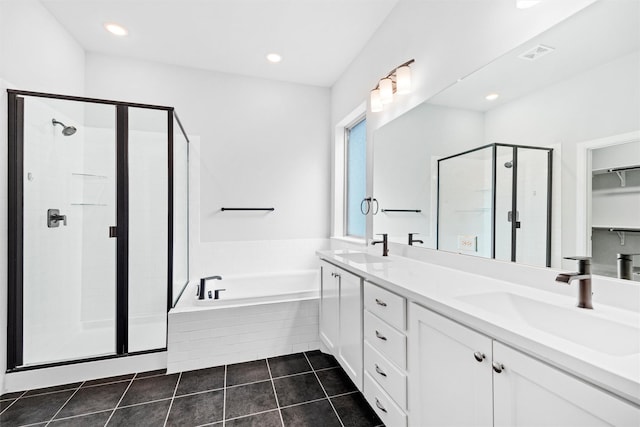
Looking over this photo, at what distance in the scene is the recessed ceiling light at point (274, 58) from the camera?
9.39ft

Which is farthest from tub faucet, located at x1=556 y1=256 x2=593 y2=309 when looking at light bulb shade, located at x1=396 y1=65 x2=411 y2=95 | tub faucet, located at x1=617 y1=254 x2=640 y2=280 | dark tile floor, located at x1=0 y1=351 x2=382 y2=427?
light bulb shade, located at x1=396 y1=65 x2=411 y2=95

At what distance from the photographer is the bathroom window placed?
10.1 feet

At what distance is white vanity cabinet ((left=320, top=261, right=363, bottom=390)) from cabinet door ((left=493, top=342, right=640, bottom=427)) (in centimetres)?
87

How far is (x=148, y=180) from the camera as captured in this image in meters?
2.35

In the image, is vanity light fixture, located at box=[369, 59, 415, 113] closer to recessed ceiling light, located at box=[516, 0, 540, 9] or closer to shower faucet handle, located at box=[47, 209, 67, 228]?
recessed ceiling light, located at box=[516, 0, 540, 9]

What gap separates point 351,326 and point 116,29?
3.04 m

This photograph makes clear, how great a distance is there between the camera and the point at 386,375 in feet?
4.42

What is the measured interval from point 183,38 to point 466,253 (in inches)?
114

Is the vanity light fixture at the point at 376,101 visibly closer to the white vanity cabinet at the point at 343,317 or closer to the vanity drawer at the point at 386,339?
the white vanity cabinet at the point at 343,317

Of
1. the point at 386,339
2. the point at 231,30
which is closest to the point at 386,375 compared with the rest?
the point at 386,339

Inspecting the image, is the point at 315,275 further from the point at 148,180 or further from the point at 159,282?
the point at 148,180

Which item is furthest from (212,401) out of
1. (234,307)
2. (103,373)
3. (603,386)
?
(603,386)

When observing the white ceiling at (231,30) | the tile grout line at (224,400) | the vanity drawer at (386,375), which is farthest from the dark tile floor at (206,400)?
the white ceiling at (231,30)

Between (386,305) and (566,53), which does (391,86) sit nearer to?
(566,53)
